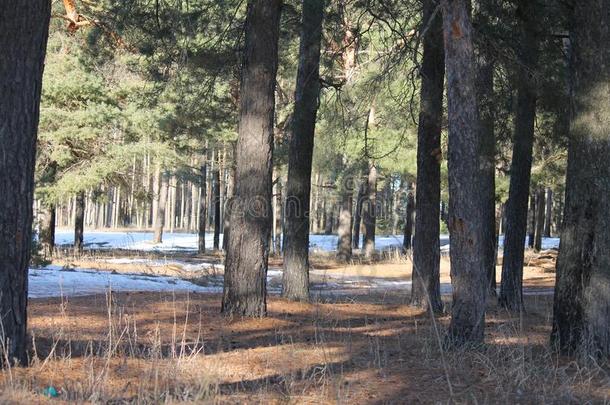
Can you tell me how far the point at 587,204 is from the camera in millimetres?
6840

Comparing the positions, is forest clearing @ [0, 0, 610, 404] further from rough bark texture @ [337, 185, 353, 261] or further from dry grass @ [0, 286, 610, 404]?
rough bark texture @ [337, 185, 353, 261]

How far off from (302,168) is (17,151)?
301 inches

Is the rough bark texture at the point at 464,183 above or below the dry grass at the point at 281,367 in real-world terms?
above

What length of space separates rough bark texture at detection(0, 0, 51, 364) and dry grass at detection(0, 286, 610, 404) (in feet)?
1.10

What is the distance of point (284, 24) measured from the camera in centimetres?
1405

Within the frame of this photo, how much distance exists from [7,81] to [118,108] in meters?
18.6

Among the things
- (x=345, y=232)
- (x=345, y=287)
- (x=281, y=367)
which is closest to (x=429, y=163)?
(x=281, y=367)

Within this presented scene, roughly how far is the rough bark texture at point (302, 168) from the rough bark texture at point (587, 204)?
585cm

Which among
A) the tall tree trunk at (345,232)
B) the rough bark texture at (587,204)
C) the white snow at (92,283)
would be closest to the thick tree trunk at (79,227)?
the white snow at (92,283)

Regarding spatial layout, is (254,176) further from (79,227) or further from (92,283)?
(79,227)

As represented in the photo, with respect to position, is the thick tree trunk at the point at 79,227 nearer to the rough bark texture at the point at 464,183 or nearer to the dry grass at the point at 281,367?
the dry grass at the point at 281,367

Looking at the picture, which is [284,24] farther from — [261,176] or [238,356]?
[238,356]

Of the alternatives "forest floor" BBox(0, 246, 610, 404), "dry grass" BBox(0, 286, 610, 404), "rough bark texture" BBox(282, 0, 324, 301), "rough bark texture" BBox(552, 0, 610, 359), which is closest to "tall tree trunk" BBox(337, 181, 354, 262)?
"rough bark texture" BBox(282, 0, 324, 301)

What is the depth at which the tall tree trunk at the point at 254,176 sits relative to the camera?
975 centimetres
